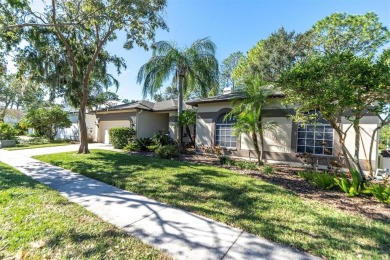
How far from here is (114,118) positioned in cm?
2009

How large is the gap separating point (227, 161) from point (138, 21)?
9010 mm

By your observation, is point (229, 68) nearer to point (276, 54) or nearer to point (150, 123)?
point (276, 54)

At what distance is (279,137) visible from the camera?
1100 centimetres

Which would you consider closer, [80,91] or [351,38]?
[351,38]

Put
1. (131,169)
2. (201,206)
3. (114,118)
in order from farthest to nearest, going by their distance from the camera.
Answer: (114,118) < (131,169) < (201,206)

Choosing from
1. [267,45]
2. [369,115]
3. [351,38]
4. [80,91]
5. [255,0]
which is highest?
[267,45]

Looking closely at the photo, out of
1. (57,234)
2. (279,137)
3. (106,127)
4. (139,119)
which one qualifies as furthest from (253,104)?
(106,127)

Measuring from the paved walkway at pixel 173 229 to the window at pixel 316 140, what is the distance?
814 cm

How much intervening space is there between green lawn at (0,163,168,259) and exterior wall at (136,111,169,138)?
43.6 ft

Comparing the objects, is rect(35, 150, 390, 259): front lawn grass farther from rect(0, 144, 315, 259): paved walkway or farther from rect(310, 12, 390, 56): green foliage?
rect(310, 12, 390, 56): green foliage

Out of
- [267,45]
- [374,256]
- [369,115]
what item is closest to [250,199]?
[374,256]

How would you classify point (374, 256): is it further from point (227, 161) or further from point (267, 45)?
point (267, 45)

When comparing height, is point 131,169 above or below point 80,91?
below

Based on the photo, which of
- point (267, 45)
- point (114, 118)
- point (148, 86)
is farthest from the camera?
point (267, 45)
